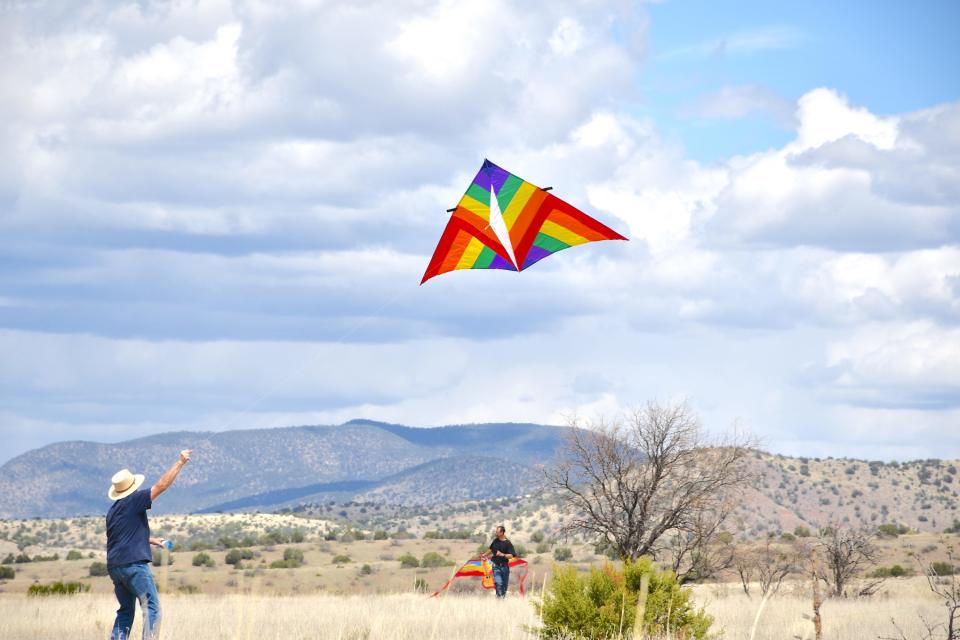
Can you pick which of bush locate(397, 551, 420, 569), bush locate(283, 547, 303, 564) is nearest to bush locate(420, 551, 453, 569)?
bush locate(397, 551, 420, 569)

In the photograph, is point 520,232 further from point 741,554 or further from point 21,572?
point 21,572

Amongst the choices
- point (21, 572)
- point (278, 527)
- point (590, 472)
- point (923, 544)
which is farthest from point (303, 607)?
point (278, 527)

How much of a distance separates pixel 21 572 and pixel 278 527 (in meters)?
36.5

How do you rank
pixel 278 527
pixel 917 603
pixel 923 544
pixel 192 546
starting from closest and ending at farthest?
pixel 917 603, pixel 923 544, pixel 192 546, pixel 278 527

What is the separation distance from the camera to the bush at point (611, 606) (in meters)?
14.5

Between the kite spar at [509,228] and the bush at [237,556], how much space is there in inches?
1749

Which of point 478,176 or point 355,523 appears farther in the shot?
point 355,523

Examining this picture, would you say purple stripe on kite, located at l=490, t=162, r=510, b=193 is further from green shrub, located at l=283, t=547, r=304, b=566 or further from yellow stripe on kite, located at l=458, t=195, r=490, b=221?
green shrub, located at l=283, t=547, r=304, b=566

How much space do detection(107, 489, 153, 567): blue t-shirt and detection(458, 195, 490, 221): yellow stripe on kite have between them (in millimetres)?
6462

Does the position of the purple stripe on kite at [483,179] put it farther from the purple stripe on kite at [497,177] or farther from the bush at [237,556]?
the bush at [237,556]

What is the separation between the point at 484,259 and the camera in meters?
18.0

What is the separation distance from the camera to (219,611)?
22453 mm

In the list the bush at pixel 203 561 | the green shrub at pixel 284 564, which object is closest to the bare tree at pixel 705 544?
the green shrub at pixel 284 564

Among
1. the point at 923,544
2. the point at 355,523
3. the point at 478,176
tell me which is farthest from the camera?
the point at 355,523
